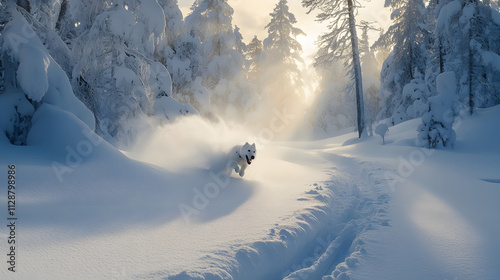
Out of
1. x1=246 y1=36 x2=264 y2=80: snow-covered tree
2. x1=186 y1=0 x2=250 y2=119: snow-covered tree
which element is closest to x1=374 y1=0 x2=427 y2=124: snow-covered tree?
x1=186 y1=0 x2=250 y2=119: snow-covered tree

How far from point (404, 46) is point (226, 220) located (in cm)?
2577

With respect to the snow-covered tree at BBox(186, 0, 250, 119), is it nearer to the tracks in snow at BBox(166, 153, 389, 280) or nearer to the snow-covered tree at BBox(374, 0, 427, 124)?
the snow-covered tree at BBox(374, 0, 427, 124)

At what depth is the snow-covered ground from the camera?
2965mm

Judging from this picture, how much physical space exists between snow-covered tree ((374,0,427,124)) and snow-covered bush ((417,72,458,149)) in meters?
9.80

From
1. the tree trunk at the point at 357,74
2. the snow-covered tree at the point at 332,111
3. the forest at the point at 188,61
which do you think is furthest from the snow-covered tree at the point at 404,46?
the snow-covered tree at the point at 332,111

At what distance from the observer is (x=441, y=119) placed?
1185 centimetres

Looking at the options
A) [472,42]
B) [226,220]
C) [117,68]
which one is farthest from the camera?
[472,42]

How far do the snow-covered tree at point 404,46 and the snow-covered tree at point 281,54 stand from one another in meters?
11.8

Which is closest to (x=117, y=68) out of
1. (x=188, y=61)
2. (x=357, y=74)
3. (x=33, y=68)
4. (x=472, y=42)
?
(x=33, y=68)

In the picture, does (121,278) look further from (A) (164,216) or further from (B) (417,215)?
(B) (417,215)

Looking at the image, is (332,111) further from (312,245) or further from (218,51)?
(312,245)

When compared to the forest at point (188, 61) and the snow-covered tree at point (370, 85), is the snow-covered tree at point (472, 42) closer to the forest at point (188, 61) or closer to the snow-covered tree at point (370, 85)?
the forest at point (188, 61)

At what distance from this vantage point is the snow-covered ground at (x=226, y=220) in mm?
2965

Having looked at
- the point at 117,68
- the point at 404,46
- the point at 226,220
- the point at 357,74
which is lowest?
the point at 226,220
